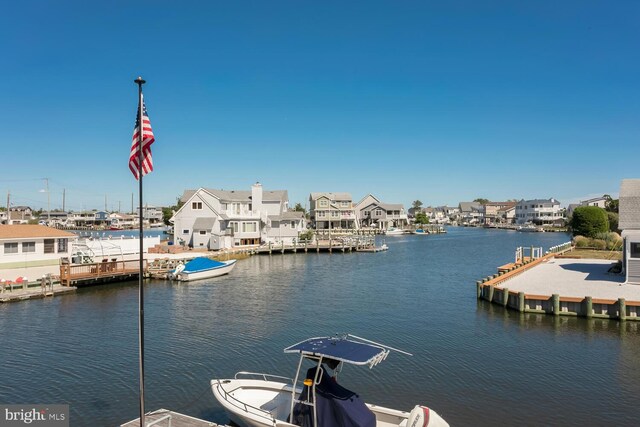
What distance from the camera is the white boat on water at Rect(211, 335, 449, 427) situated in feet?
38.4

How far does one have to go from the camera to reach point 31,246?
1524 inches

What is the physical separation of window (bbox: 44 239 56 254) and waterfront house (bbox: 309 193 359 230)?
252 ft

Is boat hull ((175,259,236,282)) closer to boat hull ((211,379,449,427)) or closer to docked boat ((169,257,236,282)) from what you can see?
docked boat ((169,257,236,282))

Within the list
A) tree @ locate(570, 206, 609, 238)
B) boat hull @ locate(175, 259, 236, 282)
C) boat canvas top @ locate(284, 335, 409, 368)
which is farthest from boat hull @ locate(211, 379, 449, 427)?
tree @ locate(570, 206, 609, 238)

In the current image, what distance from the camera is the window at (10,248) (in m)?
36.8

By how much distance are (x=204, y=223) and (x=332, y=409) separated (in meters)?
55.4

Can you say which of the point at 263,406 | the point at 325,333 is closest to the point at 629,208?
the point at 325,333

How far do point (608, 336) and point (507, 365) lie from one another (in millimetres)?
8033

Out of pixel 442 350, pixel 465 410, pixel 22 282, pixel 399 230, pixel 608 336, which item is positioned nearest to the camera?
pixel 465 410

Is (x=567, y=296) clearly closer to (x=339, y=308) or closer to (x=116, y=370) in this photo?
(x=339, y=308)

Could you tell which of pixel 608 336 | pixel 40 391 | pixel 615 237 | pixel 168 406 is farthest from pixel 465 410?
pixel 615 237

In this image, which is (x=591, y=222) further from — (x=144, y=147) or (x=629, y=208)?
(x=144, y=147)

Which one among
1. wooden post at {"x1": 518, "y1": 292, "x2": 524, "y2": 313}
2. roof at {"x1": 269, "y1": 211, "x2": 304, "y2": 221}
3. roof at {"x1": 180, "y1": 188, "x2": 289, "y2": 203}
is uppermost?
roof at {"x1": 180, "y1": 188, "x2": 289, "y2": 203}

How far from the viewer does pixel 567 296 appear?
93.6 ft
